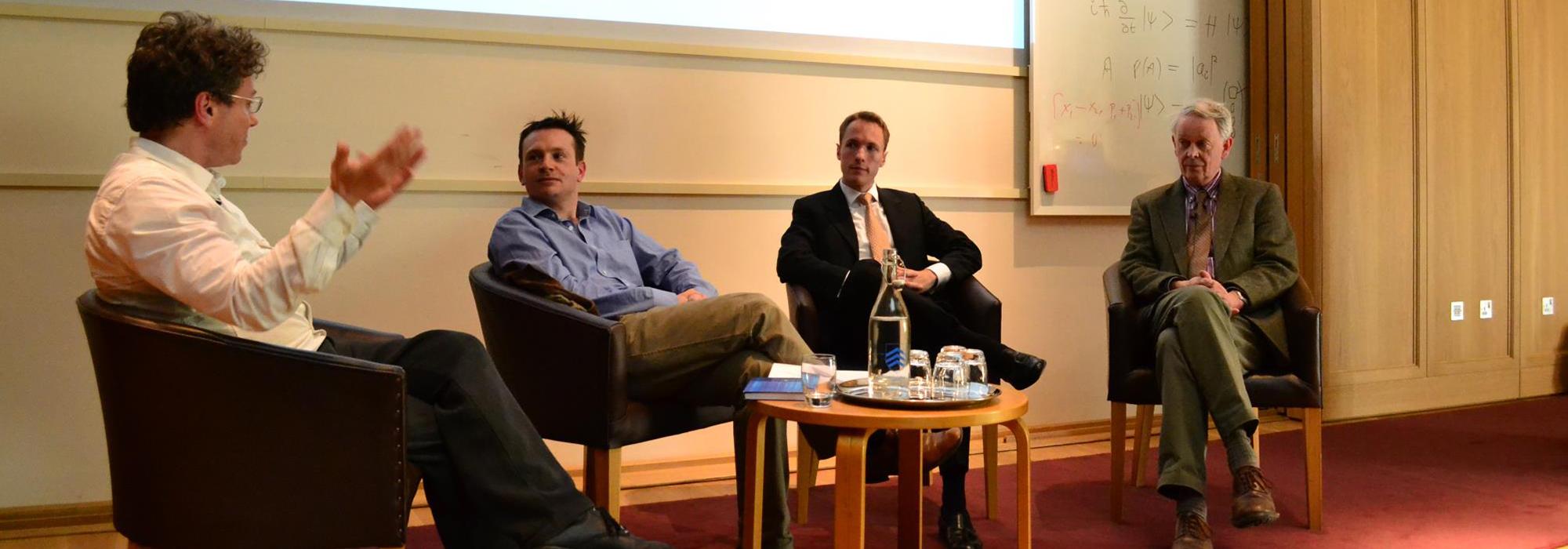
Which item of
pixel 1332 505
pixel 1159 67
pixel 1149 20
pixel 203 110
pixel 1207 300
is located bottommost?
pixel 1332 505

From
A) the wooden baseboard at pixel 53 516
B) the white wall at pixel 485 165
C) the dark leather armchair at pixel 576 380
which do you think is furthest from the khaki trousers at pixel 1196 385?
the wooden baseboard at pixel 53 516

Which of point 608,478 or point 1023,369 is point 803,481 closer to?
point 1023,369

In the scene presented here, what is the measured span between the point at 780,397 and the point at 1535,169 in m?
4.44

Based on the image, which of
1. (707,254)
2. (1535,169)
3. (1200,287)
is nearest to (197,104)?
(707,254)

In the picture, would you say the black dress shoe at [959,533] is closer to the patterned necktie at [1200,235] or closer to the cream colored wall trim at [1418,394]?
the patterned necktie at [1200,235]

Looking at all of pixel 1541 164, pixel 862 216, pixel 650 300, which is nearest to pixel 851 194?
pixel 862 216

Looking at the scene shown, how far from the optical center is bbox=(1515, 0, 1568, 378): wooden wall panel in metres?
4.93

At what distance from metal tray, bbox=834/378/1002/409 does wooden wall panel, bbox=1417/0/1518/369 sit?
3.32 m

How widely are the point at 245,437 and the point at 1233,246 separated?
98.7 inches

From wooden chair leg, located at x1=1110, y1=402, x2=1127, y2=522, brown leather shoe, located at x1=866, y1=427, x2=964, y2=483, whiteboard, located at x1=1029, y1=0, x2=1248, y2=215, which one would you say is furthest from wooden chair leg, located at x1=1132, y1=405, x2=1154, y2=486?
brown leather shoe, located at x1=866, y1=427, x2=964, y2=483

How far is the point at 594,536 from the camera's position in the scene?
1.84 m

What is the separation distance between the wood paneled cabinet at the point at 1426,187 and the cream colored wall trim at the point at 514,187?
4.08ft

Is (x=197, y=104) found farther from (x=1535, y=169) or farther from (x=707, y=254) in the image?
(x=1535, y=169)

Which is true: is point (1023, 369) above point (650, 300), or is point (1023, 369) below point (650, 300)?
below
